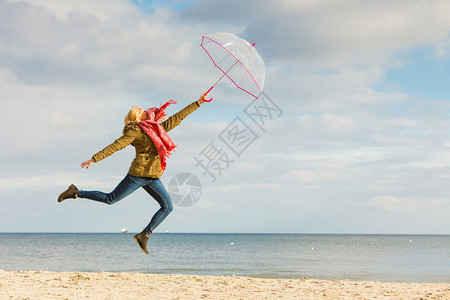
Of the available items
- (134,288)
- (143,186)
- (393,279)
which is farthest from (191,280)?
(393,279)

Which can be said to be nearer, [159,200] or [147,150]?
[147,150]

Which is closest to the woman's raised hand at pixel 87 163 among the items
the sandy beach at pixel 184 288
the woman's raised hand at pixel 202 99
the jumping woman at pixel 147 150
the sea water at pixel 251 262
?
the jumping woman at pixel 147 150

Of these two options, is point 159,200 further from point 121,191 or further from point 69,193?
point 69,193

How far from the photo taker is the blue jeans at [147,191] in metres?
6.59

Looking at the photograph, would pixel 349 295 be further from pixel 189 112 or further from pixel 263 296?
pixel 189 112

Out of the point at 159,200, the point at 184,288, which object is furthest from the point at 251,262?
the point at 159,200

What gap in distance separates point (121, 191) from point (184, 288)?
380 cm

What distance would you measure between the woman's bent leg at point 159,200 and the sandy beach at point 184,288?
6.70 feet

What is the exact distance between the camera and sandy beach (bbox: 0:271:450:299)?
8484mm

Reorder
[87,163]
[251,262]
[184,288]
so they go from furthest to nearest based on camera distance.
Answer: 1. [251,262]
2. [184,288]
3. [87,163]

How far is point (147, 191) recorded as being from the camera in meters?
6.84

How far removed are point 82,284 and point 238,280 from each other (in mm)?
3629

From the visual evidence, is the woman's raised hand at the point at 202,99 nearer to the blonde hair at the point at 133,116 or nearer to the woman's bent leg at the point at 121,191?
the blonde hair at the point at 133,116

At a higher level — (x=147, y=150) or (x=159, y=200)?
(x=147, y=150)
